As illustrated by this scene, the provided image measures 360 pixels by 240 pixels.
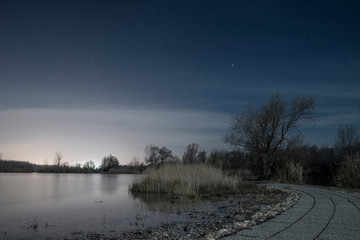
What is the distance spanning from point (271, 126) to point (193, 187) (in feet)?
39.5

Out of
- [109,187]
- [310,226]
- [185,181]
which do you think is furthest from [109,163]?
[310,226]

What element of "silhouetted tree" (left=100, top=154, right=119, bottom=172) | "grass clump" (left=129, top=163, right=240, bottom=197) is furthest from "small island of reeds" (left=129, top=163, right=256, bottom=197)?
"silhouetted tree" (left=100, top=154, right=119, bottom=172)

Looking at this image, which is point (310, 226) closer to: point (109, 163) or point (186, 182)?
point (186, 182)

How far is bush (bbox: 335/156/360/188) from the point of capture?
16.4 meters

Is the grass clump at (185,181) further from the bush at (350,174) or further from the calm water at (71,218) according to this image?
the bush at (350,174)

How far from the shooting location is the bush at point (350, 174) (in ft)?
53.7

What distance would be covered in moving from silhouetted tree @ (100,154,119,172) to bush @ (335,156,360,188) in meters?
51.2

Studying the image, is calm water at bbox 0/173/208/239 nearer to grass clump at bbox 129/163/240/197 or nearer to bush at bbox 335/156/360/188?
grass clump at bbox 129/163/240/197

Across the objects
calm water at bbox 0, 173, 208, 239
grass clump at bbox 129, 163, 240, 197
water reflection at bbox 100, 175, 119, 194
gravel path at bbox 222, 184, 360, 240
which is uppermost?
grass clump at bbox 129, 163, 240, 197

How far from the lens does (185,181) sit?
16.4 meters

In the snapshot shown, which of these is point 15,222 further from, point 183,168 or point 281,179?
point 281,179

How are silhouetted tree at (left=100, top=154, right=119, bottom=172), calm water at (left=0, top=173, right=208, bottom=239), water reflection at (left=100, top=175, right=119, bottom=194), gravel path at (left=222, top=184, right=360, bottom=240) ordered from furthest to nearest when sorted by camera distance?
silhouetted tree at (left=100, top=154, right=119, bottom=172), water reflection at (left=100, top=175, right=119, bottom=194), calm water at (left=0, top=173, right=208, bottom=239), gravel path at (left=222, top=184, right=360, bottom=240)

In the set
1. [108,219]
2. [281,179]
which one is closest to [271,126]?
[281,179]

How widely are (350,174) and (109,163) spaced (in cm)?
5279
